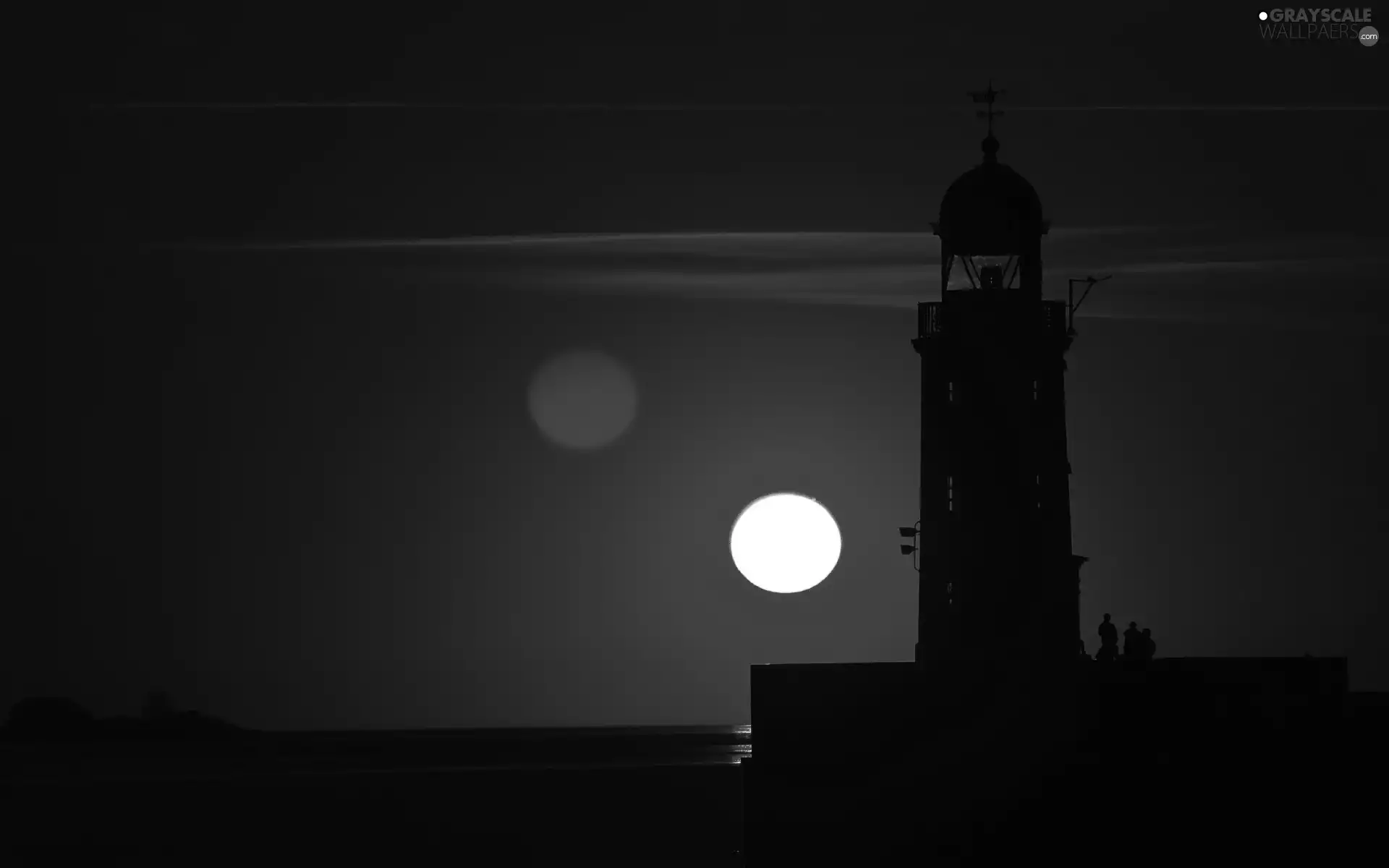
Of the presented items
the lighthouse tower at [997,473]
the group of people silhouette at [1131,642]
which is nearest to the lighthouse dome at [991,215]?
the lighthouse tower at [997,473]

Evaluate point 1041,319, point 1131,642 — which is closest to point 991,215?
point 1041,319

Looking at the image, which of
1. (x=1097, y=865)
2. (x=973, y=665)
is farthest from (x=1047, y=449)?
(x=1097, y=865)

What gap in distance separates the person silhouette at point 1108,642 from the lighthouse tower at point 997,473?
9.29 ft

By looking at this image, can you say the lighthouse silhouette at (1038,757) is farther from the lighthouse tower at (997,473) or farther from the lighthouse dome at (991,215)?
the lighthouse dome at (991,215)

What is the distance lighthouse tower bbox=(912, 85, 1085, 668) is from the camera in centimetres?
3612

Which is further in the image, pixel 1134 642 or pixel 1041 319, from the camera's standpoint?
pixel 1041 319

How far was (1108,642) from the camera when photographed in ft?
106

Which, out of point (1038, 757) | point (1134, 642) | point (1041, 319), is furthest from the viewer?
point (1041, 319)

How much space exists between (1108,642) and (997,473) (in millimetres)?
5099

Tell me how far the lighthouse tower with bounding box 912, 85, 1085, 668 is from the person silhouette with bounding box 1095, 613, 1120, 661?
283 cm

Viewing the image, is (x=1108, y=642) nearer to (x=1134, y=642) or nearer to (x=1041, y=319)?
(x=1134, y=642)

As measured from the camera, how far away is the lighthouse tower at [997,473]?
36125 millimetres

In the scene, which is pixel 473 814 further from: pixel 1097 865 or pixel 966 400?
pixel 1097 865

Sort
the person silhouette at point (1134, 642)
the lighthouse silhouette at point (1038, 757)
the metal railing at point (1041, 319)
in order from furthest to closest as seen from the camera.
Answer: the metal railing at point (1041, 319)
the person silhouette at point (1134, 642)
the lighthouse silhouette at point (1038, 757)
